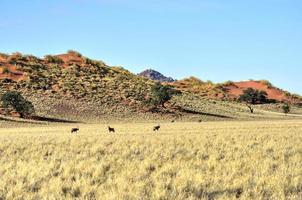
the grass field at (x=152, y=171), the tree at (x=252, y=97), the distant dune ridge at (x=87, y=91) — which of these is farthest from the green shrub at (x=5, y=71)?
the grass field at (x=152, y=171)

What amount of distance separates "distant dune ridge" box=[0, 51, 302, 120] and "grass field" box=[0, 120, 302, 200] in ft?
180

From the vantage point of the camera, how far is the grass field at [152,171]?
12633 mm

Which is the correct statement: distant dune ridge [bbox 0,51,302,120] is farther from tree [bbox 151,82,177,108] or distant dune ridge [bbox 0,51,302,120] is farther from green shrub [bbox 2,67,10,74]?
tree [bbox 151,82,177,108]

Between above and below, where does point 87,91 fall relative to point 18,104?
above

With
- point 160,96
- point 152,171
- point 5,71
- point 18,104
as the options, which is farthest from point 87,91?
point 152,171

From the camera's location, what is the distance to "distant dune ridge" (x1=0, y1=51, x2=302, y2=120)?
81.9 m

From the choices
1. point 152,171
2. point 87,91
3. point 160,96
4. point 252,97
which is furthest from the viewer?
point 252,97

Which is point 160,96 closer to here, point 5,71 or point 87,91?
point 87,91

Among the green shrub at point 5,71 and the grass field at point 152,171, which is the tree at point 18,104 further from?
the grass field at point 152,171

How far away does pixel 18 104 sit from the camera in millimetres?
70688

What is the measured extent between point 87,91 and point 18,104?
82.1ft

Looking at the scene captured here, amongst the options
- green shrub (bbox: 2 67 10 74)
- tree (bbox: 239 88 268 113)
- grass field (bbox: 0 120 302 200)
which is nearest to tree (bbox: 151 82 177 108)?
green shrub (bbox: 2 67 10 74)

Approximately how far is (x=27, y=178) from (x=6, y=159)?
16.7 ft

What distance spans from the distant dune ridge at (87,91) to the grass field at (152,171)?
54.8m
